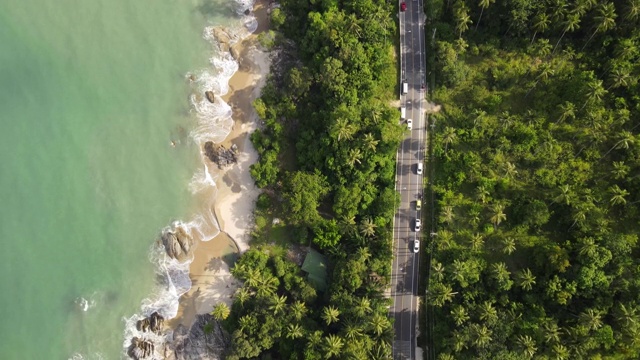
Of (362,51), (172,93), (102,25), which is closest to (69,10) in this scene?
(102,25)

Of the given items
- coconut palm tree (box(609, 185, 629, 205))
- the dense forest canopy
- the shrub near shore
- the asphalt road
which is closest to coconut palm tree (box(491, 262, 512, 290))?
the dense forest canopy

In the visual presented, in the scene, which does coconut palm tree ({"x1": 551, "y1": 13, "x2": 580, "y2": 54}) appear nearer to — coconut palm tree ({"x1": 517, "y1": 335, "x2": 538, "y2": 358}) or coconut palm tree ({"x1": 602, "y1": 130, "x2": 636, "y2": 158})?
coconut palm tree ({"x1": 602, "y1": 130, "x2": 636, "y2": 158})

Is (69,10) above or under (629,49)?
above

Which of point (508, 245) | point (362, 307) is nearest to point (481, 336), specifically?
point (508, 245)

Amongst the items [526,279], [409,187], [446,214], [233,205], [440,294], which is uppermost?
[409,187]

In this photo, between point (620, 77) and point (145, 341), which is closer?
point (620, 77)

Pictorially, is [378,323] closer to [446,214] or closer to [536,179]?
[446,214]

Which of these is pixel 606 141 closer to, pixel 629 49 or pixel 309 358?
pixel 629 49
